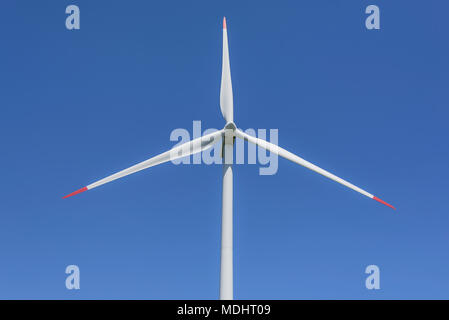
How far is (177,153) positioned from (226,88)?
16.0 ft

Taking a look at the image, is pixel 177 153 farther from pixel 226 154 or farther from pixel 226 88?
pixel 226 88

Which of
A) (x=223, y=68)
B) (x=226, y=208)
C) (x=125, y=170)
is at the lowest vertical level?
(x=226, y=208)

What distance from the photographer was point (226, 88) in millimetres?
27250

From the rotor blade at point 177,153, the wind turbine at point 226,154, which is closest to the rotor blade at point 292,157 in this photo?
the wind turbine at point 226,154

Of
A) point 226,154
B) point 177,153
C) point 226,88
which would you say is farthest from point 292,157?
point 177,153

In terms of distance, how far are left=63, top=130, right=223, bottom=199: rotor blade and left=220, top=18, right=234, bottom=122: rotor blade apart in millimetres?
2052

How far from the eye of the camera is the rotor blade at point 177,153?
25.0 meters

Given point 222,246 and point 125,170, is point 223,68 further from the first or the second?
point 222,246

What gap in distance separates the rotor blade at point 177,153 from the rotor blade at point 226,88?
2052mm

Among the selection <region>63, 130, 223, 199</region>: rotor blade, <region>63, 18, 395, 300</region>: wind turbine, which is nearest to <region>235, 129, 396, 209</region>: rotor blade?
<region>63, 18, 395, 300</region>: wind turbine
